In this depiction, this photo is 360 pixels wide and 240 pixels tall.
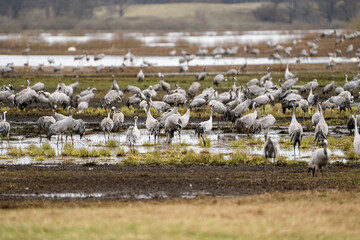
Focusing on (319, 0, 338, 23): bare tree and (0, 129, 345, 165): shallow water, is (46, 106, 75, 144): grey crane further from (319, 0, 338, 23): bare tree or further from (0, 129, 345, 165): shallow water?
(319, 0, 338, 23): bare tree

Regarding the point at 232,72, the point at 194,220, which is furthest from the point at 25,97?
the point at 194,220

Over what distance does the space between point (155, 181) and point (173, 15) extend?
93468mm

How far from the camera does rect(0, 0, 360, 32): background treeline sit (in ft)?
315

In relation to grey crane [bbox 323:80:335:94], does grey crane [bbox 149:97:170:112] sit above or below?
below

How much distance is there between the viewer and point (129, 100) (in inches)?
1067

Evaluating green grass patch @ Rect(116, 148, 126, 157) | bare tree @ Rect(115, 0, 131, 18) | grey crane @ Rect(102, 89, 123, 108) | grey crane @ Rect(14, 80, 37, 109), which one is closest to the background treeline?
bare tree @ Rect(115, 0, 131, 18)

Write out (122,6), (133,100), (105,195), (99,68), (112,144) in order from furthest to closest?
(122,6) < (99,68) < (133,100) < (112,144) < (105,195)

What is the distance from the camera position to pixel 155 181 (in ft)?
45.6

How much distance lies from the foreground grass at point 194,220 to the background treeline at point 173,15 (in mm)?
80730

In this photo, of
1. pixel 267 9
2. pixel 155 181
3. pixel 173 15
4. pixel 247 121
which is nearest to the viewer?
pixel 155 181

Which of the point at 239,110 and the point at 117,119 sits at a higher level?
the point at 239,110

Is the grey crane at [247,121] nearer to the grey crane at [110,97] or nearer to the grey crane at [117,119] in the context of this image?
the grey crane at [117,119]

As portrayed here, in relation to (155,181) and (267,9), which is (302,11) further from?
(155,181)

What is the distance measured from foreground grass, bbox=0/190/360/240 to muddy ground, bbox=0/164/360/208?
3.70 feet
